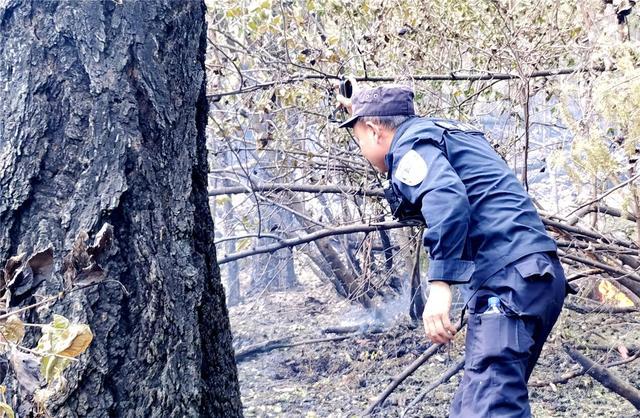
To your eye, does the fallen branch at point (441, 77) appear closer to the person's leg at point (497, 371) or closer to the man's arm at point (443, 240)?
the man's arm at point (443, 240)

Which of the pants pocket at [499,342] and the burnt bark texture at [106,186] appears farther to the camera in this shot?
the pants pocket at [499,342]

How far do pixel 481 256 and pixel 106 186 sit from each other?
1492 millimetres

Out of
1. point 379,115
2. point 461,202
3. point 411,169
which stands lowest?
point 461,202

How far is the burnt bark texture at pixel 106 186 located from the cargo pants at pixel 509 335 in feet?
3.77

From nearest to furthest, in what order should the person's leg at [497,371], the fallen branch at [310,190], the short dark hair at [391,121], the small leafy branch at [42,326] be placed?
the small leafy branch at [42,326] < the person's leg at [497,371] < the short dark hair at [391,121] < the fallen branch at [310,190]

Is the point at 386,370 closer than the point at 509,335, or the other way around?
the point at 509,335

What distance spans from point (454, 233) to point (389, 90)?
79cm

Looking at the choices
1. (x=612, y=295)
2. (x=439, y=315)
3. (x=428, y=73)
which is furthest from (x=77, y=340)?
(x=612, y=295)

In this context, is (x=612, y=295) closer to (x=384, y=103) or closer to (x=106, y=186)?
(x=384, y=103)

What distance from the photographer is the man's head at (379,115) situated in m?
2.81

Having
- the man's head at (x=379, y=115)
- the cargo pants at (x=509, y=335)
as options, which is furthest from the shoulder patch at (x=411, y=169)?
the cargo pants at (x=509, y=335)

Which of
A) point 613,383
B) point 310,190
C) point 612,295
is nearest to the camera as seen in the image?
point 613,383

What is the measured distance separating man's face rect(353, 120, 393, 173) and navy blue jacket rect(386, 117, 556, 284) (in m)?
0.12

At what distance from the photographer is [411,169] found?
99.2 inches
